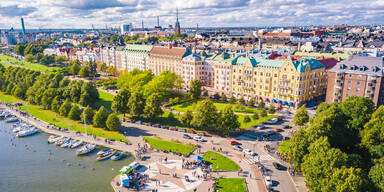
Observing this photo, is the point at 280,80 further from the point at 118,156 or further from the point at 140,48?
the point at 140,48

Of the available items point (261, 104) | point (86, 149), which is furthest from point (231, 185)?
point (261, 104)

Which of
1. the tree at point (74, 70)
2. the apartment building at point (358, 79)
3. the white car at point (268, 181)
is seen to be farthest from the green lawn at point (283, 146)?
the tree at point (74, 70)

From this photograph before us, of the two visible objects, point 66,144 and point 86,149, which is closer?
point 86,149

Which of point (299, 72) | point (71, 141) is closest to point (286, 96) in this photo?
point (299, 72)

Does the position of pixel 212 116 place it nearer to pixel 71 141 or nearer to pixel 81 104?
pixel 71 141

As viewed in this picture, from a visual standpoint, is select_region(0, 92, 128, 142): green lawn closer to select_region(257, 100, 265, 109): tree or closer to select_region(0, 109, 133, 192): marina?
select_region(0, 109, 133, 192): marina

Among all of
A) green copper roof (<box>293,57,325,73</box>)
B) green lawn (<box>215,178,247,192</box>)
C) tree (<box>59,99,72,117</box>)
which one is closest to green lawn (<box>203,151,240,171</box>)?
green lawn (<box>215,178,247,192</box>)
